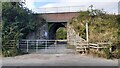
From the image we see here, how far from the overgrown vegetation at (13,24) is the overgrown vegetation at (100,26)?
14.8 ft

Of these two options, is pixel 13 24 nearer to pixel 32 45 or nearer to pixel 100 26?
pixel 32 45

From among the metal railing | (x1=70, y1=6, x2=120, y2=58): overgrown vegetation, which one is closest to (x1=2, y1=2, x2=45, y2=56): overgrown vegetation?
the metal railing

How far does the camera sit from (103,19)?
18.2 meters

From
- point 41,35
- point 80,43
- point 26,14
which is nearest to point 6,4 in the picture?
point 26,14

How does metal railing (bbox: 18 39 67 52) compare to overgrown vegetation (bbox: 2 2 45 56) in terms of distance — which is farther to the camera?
metal railing (bbox: 18 39 67 52)

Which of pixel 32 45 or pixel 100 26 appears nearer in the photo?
pixel 100 26

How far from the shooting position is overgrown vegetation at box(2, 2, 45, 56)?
1470 centimetres

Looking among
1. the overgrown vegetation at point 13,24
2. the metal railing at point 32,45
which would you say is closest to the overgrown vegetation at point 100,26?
the metal railing at point 32,45

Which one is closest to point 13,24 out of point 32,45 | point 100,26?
point 32,45

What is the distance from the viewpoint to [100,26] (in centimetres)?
1739

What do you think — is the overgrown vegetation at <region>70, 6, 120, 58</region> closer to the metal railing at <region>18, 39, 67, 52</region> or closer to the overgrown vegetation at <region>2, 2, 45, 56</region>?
the metal railing at <region>18, 39, 67, 52</region>

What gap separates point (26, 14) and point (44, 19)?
18.1 feet

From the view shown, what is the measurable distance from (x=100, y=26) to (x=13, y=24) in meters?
6.63

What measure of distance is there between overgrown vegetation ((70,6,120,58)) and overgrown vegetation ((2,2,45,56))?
14.8ft
